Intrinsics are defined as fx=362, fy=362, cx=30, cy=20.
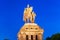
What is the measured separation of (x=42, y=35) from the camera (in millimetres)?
32906

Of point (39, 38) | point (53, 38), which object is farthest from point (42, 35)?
point (53, 38)

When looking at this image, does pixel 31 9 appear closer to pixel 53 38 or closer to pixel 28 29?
pixel 28 29

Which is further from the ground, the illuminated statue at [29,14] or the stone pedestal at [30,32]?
the illuminated statue at [29,14]

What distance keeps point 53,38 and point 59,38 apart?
0.68 m

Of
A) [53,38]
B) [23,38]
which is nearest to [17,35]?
[23,38]

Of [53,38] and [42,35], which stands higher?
[53,38]

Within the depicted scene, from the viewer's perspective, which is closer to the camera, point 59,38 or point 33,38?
point 33,38

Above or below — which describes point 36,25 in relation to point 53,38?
below

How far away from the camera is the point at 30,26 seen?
107 feet

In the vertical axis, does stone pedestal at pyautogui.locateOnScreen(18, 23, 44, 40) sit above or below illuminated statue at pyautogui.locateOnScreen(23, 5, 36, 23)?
below

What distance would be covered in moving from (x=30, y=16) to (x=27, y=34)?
1.64 meters

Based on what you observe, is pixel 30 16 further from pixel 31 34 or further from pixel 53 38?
pixel 53 38

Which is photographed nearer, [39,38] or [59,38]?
[39,38]

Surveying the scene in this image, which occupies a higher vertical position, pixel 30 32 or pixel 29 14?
pixel 29 14
